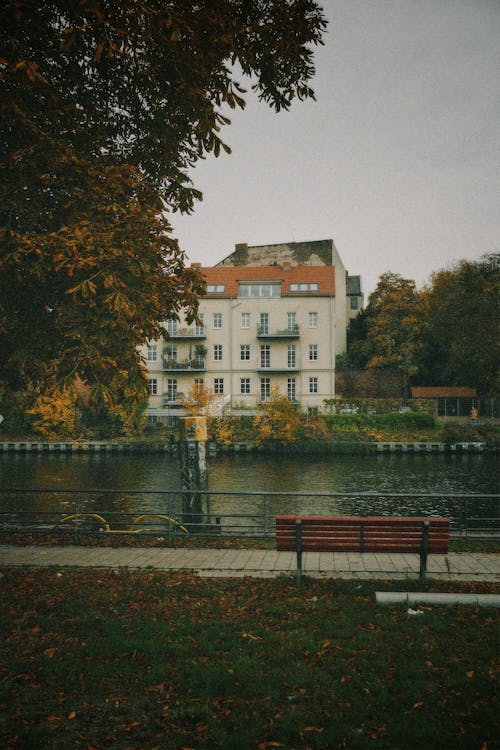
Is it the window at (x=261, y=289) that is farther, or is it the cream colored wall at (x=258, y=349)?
the window at (x=261, y=289)

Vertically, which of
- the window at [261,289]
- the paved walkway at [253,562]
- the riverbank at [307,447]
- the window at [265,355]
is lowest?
the riverbank at [307,447]

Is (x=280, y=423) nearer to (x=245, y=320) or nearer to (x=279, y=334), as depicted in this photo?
(x=279, y=334)

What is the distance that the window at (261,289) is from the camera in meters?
55.4

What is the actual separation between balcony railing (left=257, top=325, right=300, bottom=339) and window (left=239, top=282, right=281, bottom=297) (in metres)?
3.24

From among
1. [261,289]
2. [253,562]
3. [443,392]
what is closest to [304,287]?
[261,289]

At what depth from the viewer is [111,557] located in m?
10.6

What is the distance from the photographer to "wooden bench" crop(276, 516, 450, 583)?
8.95m

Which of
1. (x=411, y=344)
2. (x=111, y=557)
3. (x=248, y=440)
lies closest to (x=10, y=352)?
(x=111, y=557)

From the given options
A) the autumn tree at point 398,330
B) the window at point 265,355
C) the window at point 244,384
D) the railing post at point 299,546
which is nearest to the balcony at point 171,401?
the window at point 244,384

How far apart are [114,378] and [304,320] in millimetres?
45755

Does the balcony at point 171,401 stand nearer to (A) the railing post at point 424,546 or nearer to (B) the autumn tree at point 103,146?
(B) the autumn tree at point 103,146

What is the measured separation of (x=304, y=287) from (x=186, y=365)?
13177 mm

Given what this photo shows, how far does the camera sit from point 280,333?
5456 cm

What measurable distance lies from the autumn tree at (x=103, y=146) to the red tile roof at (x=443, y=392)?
4896cm
